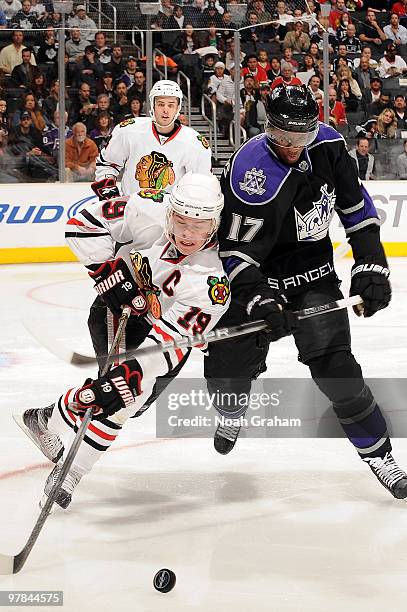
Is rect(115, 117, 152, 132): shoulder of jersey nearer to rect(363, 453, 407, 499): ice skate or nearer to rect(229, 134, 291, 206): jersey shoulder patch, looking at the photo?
rect(229, 134, 291, 206): jersey shoulder patch

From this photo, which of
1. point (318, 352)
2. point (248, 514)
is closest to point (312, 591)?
point (248, 514)

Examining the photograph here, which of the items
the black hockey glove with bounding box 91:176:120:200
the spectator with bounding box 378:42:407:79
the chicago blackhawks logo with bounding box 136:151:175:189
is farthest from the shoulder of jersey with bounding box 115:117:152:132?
the spectator with bounding box 378:42:407:79

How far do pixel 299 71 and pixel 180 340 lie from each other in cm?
542

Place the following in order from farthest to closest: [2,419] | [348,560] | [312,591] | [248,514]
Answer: [2,419]
[248,514]
[348,560]
[312,591]

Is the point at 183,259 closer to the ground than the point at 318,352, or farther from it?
farther from it

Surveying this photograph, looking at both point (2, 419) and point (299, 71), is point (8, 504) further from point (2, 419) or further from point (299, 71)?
point (299, 71)

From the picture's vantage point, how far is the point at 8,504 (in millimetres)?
2621

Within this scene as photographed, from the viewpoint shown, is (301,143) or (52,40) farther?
(52,40)

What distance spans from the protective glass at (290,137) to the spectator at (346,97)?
5172 mm

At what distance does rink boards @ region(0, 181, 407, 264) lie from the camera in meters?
7.32

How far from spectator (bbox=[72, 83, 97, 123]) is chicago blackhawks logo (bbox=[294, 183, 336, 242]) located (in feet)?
15.7

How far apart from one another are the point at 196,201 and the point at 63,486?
0.79m

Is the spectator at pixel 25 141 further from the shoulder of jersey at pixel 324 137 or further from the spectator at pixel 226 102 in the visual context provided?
the shoulder of jersey at pixel 324 137

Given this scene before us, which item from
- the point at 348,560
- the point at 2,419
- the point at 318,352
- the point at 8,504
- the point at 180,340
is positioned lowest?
the point at 2,419
